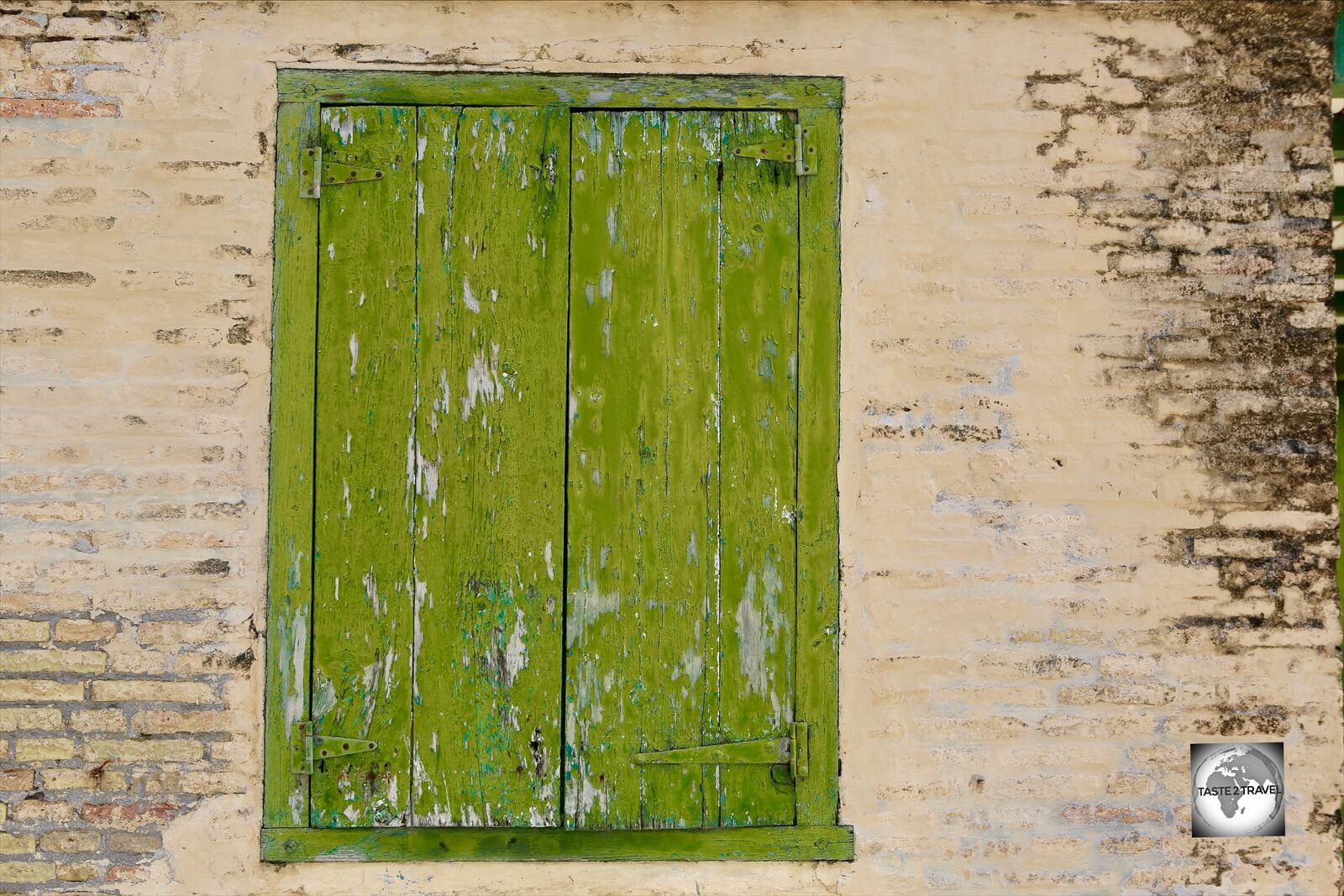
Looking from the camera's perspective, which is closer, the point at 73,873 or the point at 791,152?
the point at 73,873

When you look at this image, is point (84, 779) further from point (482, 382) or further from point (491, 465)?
point (482, 382)

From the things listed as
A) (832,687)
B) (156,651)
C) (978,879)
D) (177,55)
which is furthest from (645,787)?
(177,55)

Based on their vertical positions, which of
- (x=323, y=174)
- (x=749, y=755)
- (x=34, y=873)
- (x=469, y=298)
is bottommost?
(x=34, y=873)

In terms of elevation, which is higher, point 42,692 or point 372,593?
point 372,593

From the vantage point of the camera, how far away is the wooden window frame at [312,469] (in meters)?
2.59

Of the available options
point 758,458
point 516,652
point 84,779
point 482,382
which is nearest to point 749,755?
point 516,652

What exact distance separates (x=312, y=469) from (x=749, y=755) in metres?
1.27

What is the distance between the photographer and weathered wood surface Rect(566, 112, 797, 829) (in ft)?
8.52

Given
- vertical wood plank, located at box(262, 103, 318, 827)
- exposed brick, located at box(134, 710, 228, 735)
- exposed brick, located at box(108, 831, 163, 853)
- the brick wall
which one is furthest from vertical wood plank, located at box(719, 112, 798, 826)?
exposed brick, located at box(108, 831, 163, 853)

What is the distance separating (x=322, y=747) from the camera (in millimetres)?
2561

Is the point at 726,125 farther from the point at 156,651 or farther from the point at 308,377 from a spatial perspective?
the point at 156,651

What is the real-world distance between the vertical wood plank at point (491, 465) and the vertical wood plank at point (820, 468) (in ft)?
1.95

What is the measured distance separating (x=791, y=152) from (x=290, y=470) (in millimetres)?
1467

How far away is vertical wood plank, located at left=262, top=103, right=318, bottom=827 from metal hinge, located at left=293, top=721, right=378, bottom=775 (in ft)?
0.10
